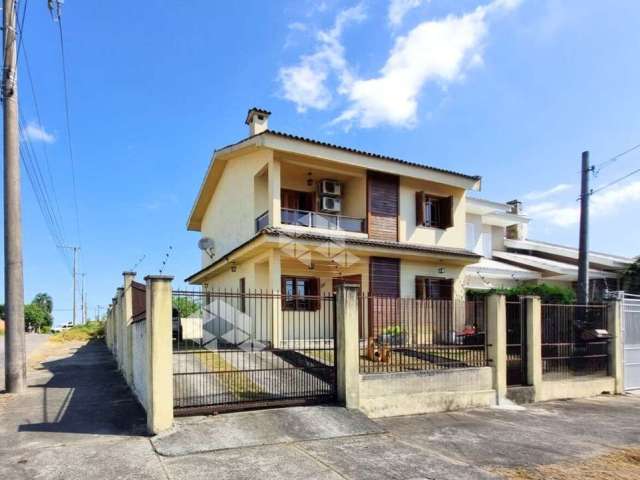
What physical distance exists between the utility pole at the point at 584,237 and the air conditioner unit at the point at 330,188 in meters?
7.80

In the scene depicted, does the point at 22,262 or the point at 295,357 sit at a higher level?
the point at 22,262

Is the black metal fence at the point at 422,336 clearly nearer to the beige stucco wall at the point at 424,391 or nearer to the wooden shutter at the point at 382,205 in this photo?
the beige stucco wall at the point at 424,391

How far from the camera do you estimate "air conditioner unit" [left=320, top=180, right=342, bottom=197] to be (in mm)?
15377

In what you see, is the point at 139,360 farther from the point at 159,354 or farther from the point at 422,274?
the point at 422,274

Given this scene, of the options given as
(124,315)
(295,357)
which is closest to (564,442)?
(295,357)

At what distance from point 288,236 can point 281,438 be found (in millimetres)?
6994

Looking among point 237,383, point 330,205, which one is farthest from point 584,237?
point 237,383

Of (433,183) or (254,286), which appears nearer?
(254,286)

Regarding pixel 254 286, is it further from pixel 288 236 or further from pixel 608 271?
pixel 608 271

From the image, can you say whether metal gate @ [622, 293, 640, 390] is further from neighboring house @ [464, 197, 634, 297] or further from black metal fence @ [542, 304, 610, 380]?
neighboring house @ [464, 197, 634, 297]

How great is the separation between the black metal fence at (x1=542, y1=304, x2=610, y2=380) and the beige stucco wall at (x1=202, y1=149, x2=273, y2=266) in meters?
8.88

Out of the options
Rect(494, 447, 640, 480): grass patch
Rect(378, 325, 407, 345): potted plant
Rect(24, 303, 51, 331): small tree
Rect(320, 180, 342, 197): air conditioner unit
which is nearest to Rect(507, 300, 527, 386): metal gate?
Rect(378, 325, 407, 345): potted plant

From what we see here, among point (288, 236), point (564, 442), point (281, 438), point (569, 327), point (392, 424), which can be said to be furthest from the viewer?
point (288, 236)

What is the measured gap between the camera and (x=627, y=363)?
1195cm
